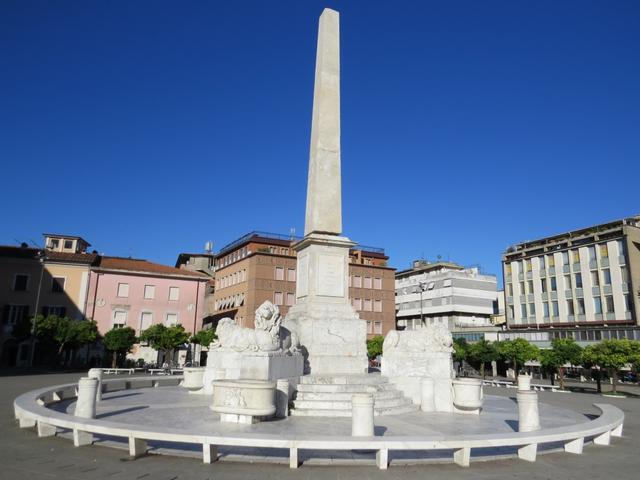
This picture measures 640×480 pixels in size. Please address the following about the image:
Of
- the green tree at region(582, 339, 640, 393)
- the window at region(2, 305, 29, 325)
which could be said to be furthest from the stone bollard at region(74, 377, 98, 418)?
the window at region(2, 305, 29, 325)

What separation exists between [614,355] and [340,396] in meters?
20.8

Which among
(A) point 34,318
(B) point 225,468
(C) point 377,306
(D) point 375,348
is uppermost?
(C) point 377,306

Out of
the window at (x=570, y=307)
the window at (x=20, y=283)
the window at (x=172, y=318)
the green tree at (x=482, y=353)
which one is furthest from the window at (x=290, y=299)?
the window at (x=570, y=307)

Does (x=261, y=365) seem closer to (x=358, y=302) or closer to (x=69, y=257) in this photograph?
(x=69, y=257)

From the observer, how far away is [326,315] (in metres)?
14.4

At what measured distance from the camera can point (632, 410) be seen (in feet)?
55.5

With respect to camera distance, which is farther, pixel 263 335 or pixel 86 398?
pixel 263 335

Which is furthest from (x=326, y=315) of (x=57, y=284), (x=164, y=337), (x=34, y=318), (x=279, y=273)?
(x=57, y=284)

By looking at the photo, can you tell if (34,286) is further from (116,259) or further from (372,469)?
(372,469)

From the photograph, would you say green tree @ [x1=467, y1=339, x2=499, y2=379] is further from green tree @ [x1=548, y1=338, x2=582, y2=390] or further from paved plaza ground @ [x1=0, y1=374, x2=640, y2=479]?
paved plaza ground @ [x1=0, y1=374, x2=640, y2=479]

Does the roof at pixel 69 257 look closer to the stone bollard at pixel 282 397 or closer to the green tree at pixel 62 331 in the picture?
the green tree at pixel 62 331

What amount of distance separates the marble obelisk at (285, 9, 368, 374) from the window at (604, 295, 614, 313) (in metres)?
38.4

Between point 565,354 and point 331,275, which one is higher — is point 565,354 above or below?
below

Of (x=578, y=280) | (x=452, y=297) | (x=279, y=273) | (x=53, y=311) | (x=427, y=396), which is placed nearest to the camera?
(x=427, y=396)
